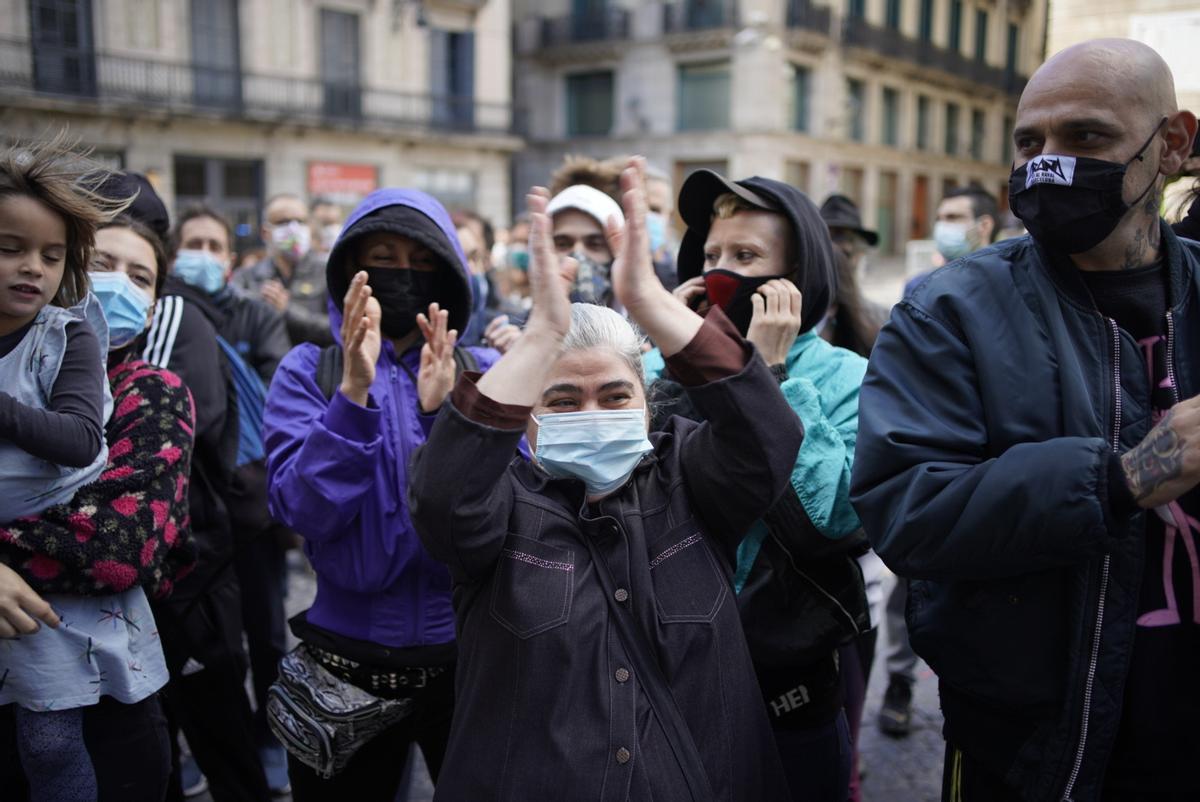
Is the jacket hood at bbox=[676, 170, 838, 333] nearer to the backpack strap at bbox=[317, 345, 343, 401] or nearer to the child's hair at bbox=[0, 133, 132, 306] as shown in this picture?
the backpack strap at bbox=[317, 345, 343, 401]

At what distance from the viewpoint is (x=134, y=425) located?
269 cm

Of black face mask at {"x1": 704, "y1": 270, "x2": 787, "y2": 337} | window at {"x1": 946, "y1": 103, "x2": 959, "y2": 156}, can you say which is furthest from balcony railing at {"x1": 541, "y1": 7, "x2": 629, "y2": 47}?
black face mask at {"x1": 704, "y1": 270, "x2": 787, "y2": 337}

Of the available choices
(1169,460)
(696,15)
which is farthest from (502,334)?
(696,15)

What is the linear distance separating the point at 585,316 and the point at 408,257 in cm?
94

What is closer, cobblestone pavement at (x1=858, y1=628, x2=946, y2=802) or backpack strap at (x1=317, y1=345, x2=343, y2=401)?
backpack strap at (x1=317, y1=345, x2=343, y2=401)

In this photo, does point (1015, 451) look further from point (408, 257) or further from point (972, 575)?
point (408, 257)

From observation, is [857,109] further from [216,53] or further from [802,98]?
[216,53]

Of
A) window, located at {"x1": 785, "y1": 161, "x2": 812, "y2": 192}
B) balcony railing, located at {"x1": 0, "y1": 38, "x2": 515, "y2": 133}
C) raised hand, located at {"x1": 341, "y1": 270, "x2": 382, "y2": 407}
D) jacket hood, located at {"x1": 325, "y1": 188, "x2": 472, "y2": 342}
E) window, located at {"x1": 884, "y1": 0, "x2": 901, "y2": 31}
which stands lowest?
raised hand, located at {"x1": 341, "y1": 270, "x2": 382, "y2": 407}

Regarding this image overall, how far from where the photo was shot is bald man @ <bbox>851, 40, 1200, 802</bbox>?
1.79m

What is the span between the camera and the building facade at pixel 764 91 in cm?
3008

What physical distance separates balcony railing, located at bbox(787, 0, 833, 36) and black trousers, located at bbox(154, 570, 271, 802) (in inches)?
1217

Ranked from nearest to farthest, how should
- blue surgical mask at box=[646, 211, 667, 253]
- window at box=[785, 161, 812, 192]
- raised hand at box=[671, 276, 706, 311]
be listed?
raised hand at box=[671, 276, 706, 311]
blue surgical mask at box=[646, 211, 667, 253]
window at box=[785, 161, 812, 192]

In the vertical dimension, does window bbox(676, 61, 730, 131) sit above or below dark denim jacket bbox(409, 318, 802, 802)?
above

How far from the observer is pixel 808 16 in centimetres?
3106
